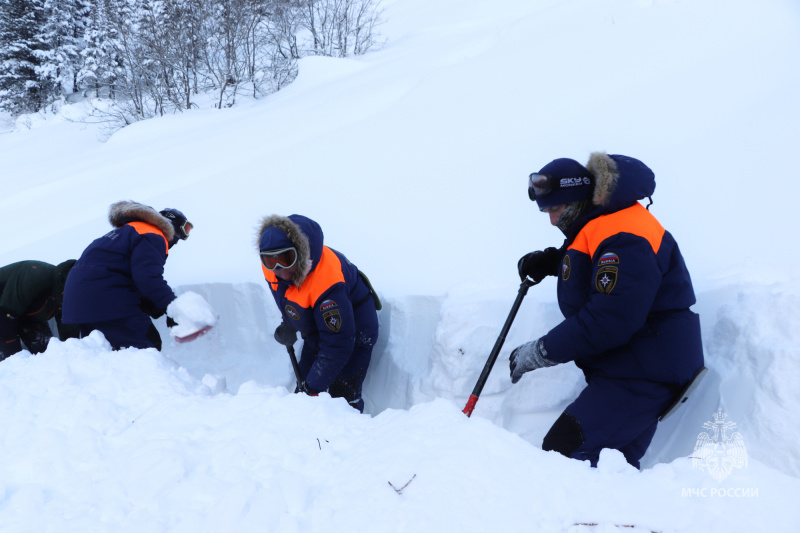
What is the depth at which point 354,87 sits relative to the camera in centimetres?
664

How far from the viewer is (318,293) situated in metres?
2.27

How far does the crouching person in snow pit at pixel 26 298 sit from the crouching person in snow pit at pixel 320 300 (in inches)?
74.4

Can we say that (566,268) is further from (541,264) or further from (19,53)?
(19,53)

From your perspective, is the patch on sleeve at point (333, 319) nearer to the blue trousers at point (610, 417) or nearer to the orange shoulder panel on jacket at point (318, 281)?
the orange shoulder panel on jacket at point (318, 281)

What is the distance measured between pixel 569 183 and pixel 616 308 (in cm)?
51

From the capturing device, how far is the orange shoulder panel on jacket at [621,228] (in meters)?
1.59

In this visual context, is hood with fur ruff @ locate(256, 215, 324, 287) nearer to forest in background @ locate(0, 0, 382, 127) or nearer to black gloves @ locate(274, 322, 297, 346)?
black gloves @ locate(274, 322, 297, 346)

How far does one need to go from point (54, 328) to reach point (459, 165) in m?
3.72

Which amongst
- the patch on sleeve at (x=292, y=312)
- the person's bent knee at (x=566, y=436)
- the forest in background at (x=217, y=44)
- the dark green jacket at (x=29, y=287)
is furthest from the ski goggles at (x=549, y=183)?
the forest in background at (x=217, y=44)

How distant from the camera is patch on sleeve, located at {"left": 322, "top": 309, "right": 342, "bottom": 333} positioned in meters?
2.27

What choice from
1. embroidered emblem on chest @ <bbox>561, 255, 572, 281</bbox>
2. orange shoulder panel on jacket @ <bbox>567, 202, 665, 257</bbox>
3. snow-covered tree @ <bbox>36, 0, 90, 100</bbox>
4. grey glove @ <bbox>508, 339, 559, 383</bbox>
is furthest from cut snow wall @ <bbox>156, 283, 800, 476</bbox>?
snow-covered tree @ <bbox>36, 0, 90, 100</bbox>

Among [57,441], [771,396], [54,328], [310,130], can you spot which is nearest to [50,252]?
[54,328]

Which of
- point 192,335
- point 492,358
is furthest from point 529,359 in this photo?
point 192,335

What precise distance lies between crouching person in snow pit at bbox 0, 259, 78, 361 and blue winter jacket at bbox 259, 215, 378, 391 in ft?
6.36
